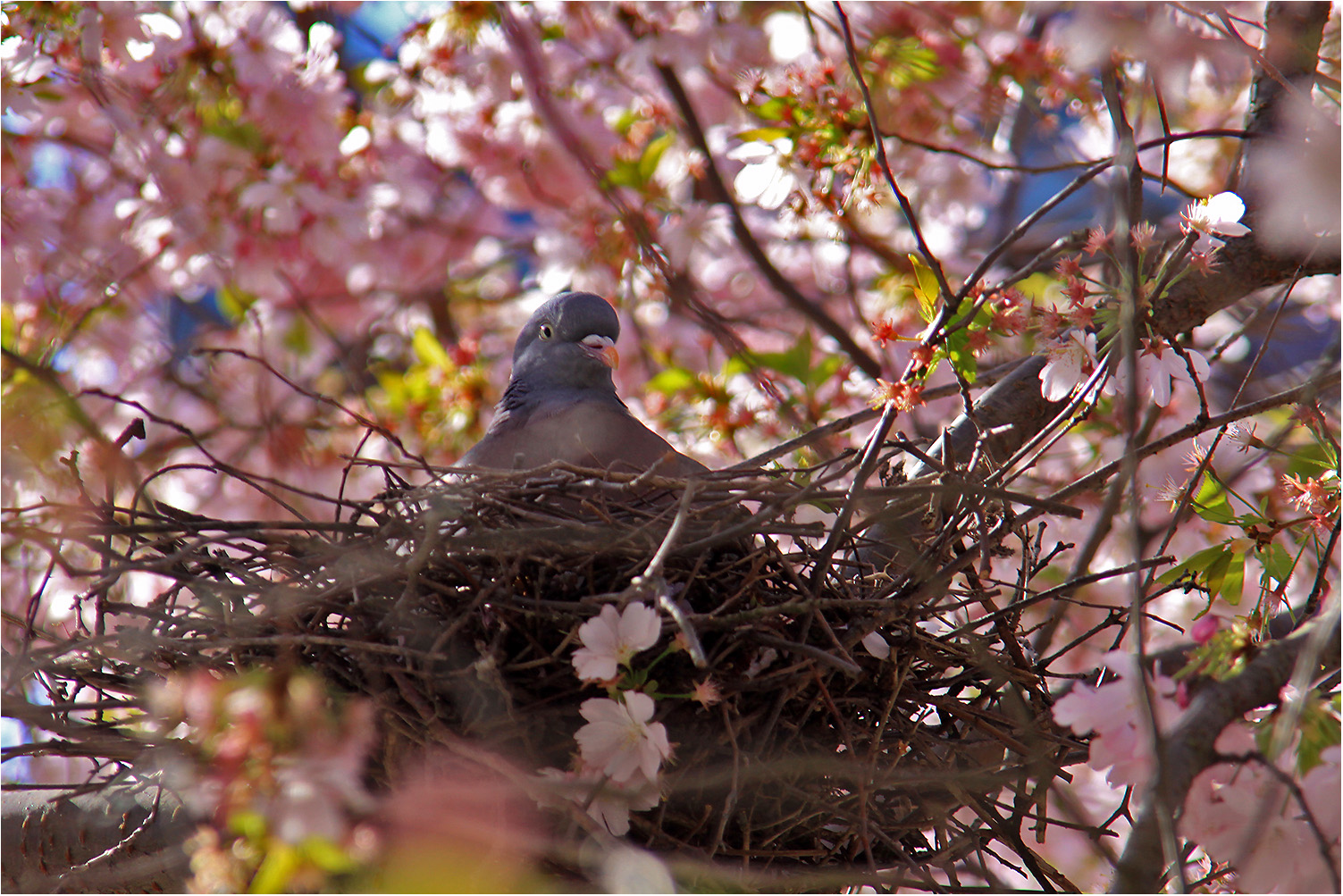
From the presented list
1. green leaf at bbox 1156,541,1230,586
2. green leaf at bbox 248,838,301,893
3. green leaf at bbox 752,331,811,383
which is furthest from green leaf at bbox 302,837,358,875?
green leaf at bbox 752,331,811,383

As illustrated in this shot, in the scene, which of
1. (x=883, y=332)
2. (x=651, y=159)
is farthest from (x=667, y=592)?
(x=651, y=159)

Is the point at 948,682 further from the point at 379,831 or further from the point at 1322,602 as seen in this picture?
the point at 379,831

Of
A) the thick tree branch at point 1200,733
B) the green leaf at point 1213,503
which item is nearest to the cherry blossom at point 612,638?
the thick tree branch at point 1200,733

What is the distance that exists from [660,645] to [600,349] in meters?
1.37

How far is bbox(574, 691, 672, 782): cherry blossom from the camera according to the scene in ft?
5.49

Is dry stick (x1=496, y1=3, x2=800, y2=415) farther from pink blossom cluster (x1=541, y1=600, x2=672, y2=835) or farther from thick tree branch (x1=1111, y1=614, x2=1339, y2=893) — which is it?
thick tree branch (x1=1111, y1=614, x2=1339, y2=893)

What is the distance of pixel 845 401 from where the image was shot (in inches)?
148

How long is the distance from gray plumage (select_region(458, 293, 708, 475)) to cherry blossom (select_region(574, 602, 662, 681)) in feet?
2.60

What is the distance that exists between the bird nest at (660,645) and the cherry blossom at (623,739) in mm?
83

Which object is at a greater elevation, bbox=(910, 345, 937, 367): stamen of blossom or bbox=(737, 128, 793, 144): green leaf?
bbox=(737, 128, 793, 144): green leaf

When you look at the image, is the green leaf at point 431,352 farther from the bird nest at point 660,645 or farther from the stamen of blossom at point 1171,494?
the stamen of blossom at point 1171,494

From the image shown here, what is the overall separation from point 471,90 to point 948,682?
3.26 meters

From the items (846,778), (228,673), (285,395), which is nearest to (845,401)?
(846,778)

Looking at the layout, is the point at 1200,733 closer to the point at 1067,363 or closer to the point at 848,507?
the point at 848,507
